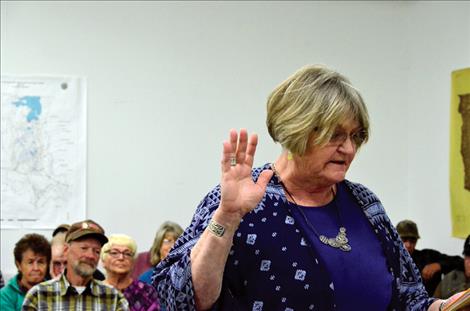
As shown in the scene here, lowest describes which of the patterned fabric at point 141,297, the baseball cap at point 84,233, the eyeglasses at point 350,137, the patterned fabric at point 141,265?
the patterned fabric at point 141,265

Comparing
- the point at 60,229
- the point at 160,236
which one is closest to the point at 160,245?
the point at 160,236

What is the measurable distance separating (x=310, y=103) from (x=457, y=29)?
406 centimetres

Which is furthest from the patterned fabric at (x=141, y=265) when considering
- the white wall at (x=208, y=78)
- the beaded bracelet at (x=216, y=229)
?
the beaded bracelet at (x=216, y=229)

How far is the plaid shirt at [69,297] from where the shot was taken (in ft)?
12.1

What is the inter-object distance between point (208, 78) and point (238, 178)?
421cm

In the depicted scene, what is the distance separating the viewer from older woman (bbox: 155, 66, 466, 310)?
1.44 metres

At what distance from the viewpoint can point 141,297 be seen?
4266 millimetres

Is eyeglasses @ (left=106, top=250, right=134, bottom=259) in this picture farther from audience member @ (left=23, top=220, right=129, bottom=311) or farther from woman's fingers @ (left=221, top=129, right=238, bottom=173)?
woman's fingers @ (left=221, top=129, right=238, bottom=173)

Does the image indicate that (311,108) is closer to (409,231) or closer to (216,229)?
(216,229)

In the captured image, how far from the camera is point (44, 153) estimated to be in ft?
17.3

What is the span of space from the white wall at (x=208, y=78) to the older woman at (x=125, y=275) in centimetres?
84

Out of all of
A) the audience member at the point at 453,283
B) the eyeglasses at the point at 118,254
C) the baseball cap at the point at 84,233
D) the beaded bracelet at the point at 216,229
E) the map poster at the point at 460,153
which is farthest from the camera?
the map poster at the point at 460,153

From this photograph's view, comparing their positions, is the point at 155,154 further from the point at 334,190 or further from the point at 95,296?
the point at 334,190

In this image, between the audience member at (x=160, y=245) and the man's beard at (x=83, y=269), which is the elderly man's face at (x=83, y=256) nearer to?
the man's beard at (x=83, y=269)
